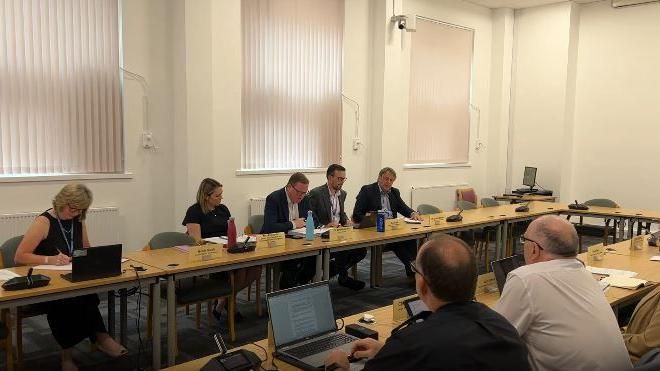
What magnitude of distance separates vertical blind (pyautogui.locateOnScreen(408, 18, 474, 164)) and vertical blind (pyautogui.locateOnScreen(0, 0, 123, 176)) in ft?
14.6

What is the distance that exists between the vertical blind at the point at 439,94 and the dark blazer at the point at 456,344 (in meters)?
6.97

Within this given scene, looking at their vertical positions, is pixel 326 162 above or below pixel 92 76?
below

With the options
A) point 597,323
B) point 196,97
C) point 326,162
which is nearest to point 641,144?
point 326,162

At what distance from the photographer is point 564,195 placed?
8953mm

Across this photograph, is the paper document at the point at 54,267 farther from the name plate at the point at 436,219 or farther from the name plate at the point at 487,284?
the name plate at the point at 436,219

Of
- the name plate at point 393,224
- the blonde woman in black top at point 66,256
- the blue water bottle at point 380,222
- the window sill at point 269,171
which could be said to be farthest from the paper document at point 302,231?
the window sill at point 269,171

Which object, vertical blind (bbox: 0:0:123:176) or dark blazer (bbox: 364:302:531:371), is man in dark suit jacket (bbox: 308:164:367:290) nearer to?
vertical blind (bbox: 0:0:123:176)

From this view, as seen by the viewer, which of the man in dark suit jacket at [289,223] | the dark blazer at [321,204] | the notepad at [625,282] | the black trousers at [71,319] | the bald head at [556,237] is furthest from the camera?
the dark blazer at [321,204]

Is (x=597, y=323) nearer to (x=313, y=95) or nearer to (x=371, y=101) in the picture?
(x=313, y=95)

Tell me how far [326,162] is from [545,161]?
3.98m

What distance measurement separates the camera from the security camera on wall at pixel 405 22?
7.43 meters

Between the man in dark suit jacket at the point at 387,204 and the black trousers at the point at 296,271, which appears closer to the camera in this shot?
the black trousers at the point at 296,271

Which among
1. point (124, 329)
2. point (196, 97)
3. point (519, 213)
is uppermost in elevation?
point (196, 97)

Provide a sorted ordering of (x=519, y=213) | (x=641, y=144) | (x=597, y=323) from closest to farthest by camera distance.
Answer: (x=597, y=323), (x=519, y=213), (x=641, y=144)
